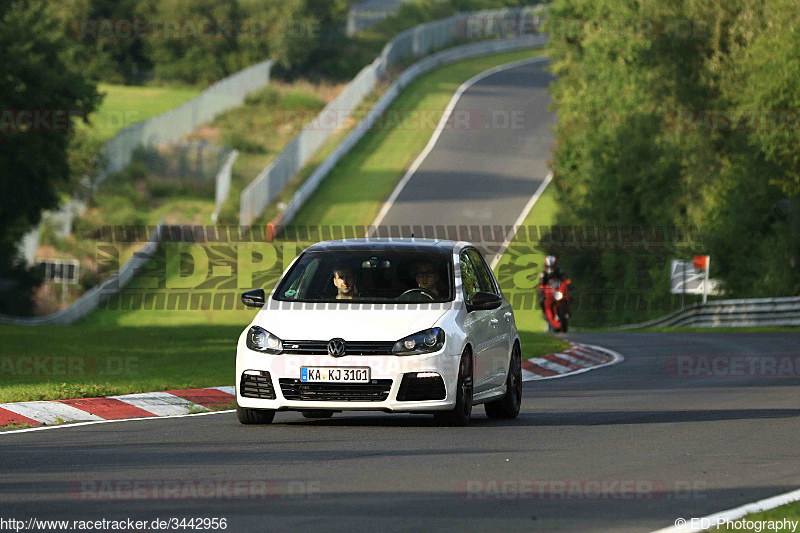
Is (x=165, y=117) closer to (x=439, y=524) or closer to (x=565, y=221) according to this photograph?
(x=565, y=221)

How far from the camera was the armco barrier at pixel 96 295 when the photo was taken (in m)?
43.6

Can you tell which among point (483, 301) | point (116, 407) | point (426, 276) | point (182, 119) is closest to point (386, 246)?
point (426, 276)

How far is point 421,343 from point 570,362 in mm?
11520

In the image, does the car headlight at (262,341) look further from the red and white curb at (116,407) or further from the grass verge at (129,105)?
the grass verge at (129,105)

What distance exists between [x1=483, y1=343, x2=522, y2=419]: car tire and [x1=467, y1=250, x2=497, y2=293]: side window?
673mm

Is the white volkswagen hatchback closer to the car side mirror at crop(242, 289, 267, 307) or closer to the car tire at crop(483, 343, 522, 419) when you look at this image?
the car side mirror at crop(242, 289, 267, 307)

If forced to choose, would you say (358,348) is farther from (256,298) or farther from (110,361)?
(110,361)

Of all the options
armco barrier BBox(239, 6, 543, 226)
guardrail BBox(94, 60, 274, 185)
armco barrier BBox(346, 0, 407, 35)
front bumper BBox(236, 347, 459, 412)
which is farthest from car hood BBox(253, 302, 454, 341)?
armco barrier BBox(346, 0, 407, 35)

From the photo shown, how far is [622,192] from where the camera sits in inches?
1949

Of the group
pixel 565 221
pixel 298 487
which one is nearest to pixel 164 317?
pixel 565 221

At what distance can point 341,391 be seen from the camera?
41.3ft

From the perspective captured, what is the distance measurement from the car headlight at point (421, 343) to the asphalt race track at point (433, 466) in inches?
28.4

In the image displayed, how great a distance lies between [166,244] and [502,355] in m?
38.2

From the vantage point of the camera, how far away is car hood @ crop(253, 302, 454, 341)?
12.6 m
